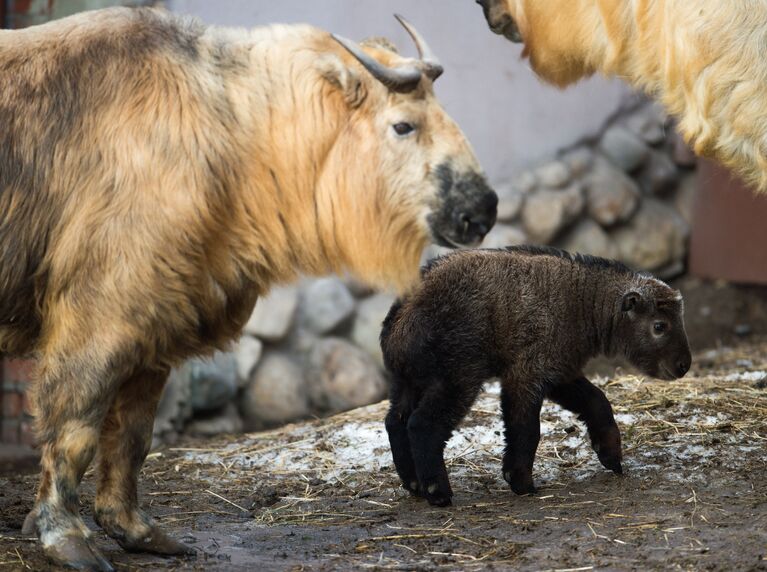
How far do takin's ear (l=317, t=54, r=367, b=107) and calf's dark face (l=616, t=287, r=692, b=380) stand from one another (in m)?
1.76

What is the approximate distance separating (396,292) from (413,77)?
0.70 metres

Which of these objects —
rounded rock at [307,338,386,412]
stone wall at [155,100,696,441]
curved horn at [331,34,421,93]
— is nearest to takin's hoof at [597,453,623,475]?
curved horn at [331,34,421,93]

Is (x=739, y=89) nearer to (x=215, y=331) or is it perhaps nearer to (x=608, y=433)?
(x=608, y=433)

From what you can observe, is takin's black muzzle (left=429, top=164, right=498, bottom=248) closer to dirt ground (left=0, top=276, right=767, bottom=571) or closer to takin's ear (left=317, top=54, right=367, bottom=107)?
takin's ear (left=317, top=54, right=367, bottom=107)

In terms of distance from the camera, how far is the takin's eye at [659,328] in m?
5.03

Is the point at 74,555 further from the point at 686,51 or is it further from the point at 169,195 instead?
the point at 686,51

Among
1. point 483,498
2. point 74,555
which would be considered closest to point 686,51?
point 483,498

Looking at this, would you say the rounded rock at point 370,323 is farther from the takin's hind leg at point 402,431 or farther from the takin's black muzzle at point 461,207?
the takin's black muzzle at point 461,207

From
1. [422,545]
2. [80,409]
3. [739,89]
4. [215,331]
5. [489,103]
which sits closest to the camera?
[80,409]

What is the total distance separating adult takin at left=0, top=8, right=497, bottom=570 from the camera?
11.5ft

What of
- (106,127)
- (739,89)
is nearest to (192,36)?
(106,127)

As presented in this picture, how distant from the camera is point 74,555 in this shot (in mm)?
3518

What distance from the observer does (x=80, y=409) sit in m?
3.48

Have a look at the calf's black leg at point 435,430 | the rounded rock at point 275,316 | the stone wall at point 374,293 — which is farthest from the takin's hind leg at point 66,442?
the rounded rock at point 275,316
